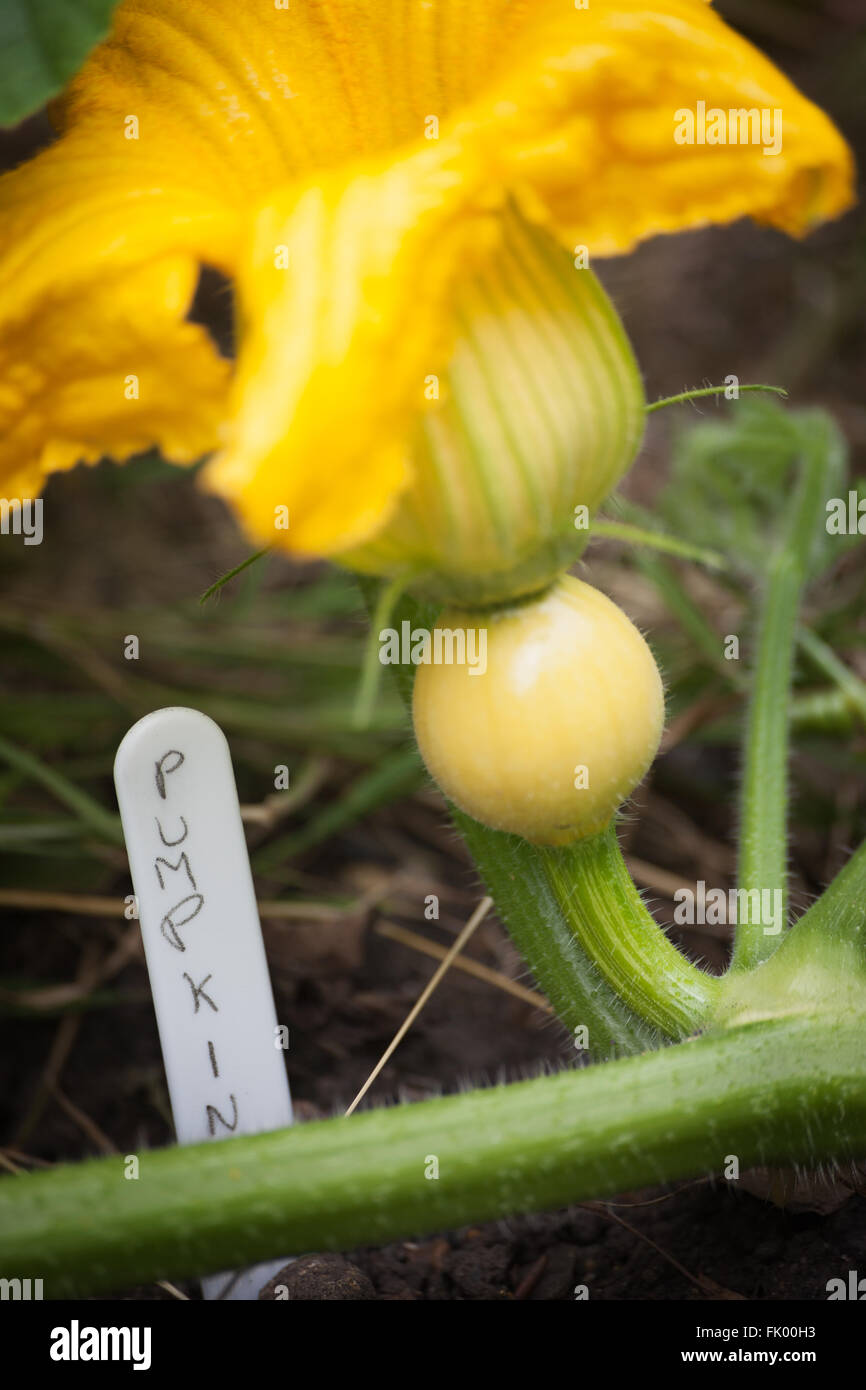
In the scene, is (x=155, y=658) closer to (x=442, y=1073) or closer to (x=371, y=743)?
(x=371, y=743)

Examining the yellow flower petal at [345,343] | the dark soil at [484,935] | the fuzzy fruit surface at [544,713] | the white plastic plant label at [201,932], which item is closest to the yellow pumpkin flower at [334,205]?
the yellow flower petal at [345,343]

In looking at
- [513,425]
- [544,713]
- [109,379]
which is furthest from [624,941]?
[109,379]

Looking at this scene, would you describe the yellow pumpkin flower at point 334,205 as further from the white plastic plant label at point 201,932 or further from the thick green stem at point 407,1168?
the thick green stem at point 407,1168

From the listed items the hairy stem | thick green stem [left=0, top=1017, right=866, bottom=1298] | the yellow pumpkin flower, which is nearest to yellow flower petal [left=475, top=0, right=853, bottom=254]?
the yellow pumpkin flower

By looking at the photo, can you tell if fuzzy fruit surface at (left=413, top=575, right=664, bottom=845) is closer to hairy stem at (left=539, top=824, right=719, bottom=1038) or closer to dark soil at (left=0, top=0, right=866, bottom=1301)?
hairy stem at (left=539, top=824, right=719, bottom=1038)

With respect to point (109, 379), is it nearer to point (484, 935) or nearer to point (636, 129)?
point (636, 129)

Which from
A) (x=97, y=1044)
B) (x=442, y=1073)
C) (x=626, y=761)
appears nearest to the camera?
(x=626, y=761)
